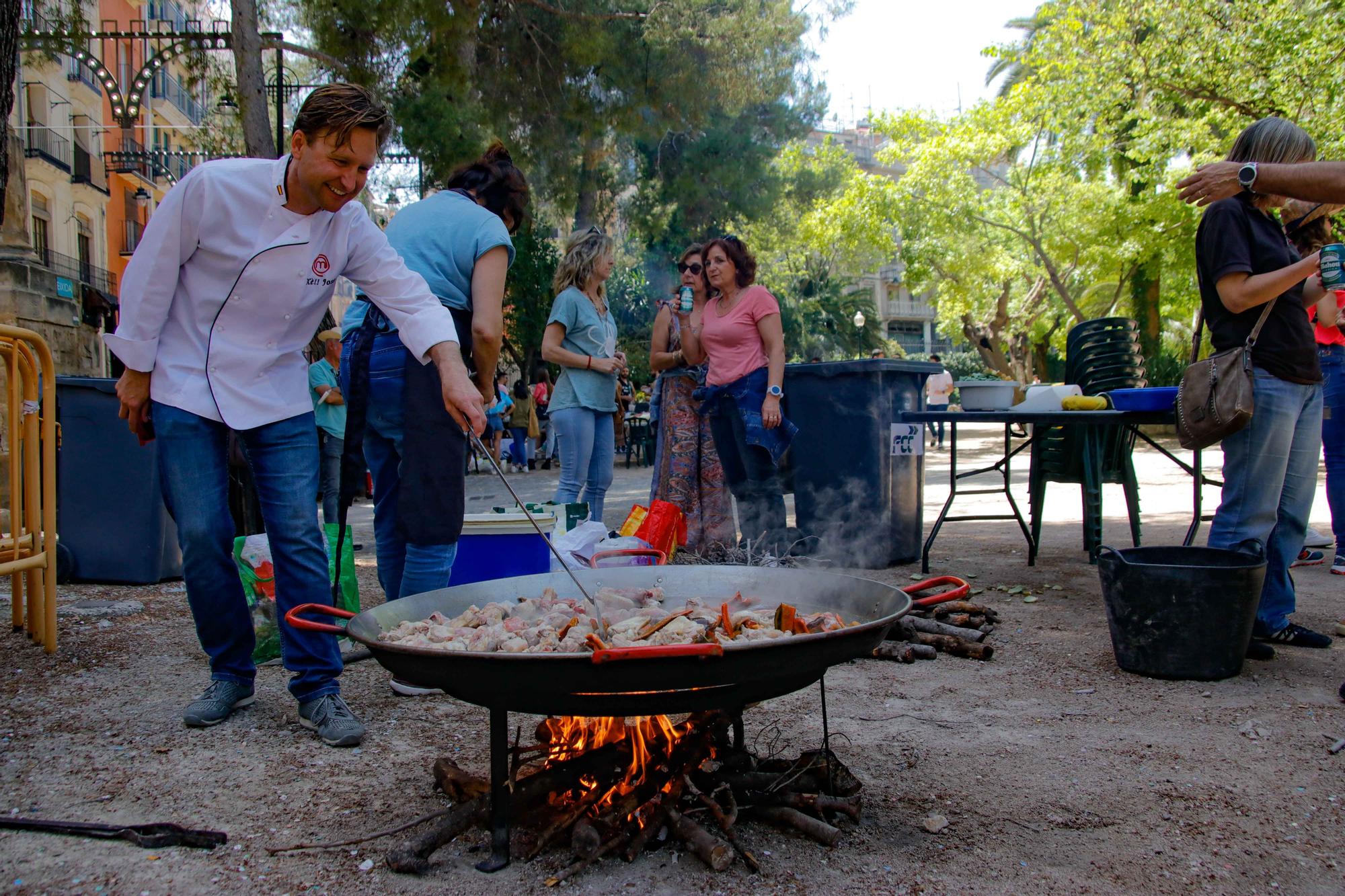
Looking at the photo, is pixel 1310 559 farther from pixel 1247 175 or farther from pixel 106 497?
pixel 106 497

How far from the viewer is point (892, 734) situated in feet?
9.75

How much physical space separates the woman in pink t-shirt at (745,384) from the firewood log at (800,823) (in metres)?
3.39

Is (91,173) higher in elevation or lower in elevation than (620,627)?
higher

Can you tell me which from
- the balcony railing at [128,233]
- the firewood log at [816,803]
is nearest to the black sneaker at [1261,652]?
the firewood log at [816,803]

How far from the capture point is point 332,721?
2914 millimetres

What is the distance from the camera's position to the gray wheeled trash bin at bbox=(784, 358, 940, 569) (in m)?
5.86

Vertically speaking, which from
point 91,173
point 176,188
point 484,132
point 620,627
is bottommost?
point 620,627

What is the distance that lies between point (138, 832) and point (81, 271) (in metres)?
34.1

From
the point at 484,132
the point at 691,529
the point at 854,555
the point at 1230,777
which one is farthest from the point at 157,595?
the point at 484,132

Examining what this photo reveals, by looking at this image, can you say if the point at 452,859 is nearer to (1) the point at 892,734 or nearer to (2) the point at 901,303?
(1) the point at 892,734

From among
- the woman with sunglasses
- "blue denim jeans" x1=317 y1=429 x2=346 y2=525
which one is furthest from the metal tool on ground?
"blue denim jeans" x1=317 y1=429 x2=346 y2=525

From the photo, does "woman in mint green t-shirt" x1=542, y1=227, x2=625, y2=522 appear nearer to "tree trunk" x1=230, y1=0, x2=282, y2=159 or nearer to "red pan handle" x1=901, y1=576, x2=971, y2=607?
"red pan handle" x1=901, y1=576, x2=971, y2=607

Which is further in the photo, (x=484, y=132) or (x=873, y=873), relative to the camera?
(x=484, y=132)

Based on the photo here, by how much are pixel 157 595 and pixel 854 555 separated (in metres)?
4.12
